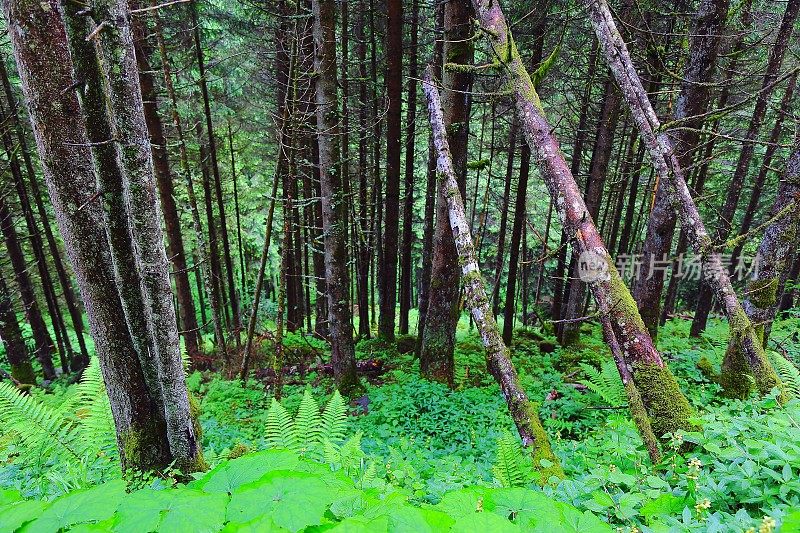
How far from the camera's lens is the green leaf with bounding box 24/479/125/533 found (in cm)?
137

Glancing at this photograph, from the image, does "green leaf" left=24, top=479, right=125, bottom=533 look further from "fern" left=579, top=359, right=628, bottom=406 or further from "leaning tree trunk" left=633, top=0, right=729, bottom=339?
"leaning tree trunk" left=633, top=0, right=729, bottom=339

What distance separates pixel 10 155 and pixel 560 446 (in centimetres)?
1393

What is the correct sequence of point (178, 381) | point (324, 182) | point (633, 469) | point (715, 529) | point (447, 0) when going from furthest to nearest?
point (324, 182)
point (447, 0)
point (178, 381)
point (633, 469)
point (715, 529)

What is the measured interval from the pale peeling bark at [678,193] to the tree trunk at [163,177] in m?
7.07

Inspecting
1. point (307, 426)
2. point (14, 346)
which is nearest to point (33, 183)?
point (14, 346)

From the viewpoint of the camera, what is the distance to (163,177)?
1015cm

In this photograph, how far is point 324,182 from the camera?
776 cm

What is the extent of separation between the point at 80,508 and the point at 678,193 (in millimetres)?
5611

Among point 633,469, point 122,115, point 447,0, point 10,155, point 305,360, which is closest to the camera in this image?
point 122,115

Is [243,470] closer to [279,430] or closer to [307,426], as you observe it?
[307,426]

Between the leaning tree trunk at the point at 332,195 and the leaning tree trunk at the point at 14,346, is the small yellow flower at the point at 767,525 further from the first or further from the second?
the leaning tree trunk at the point at 14,346

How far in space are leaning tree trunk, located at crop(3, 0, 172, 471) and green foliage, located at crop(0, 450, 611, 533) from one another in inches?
99.9

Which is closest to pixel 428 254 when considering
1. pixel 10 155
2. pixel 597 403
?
pixel 597 403

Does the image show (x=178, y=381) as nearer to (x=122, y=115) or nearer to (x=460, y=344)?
(x=122, y=115)
